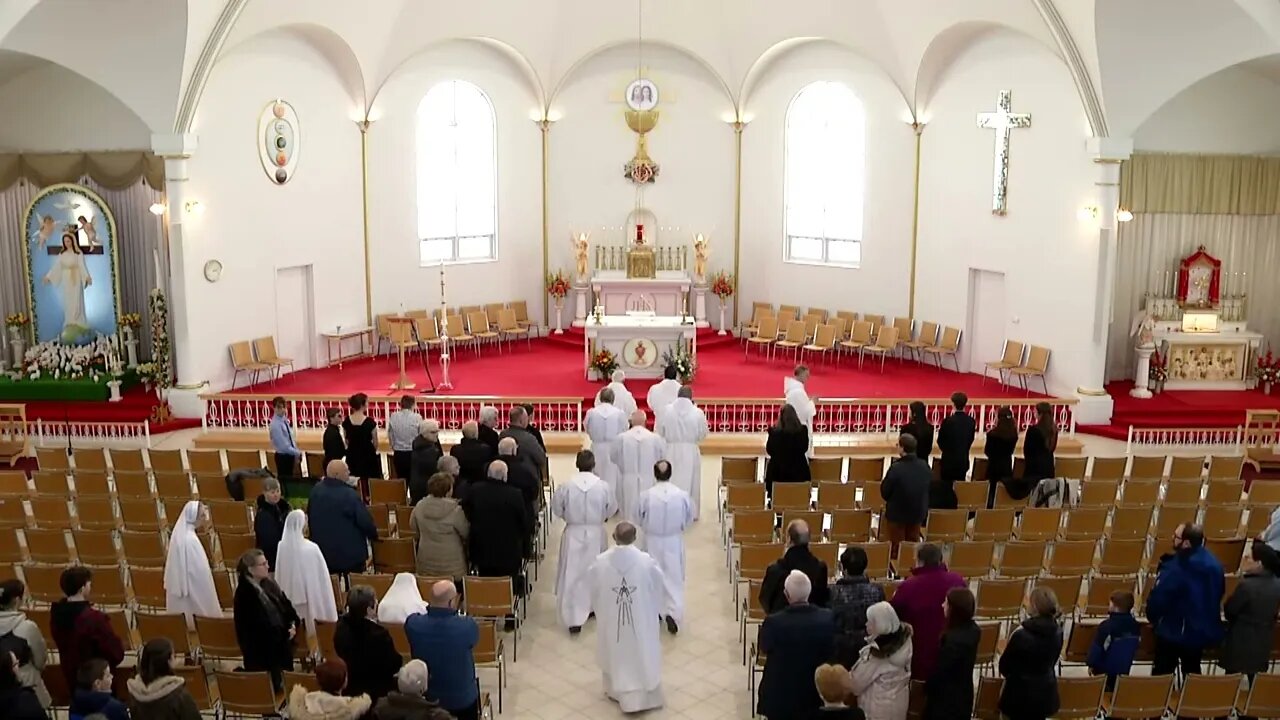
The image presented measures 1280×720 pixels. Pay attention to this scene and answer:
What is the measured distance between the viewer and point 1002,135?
2002 centimetres

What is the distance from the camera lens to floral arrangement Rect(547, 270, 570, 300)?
23.9m

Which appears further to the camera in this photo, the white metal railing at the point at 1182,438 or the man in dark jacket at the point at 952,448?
the white metal railing at the point at 1182,438

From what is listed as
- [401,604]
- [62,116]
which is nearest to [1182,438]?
[401,604]

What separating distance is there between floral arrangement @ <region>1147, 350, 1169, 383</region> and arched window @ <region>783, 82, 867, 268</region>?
5.65 meters

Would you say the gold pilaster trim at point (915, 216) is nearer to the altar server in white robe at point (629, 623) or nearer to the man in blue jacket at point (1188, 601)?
the man in blue jacket at point (1188, 601)

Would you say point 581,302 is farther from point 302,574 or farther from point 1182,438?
point 302,574

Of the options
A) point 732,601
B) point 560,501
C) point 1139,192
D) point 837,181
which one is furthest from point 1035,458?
point 837,181

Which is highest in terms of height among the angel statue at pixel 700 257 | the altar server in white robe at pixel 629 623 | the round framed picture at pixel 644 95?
the round framed picture at pixel 644 95

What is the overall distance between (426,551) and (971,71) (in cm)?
1425

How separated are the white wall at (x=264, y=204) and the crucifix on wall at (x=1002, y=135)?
36.2 ft

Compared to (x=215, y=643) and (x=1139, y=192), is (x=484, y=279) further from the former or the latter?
(x=215, y=643)

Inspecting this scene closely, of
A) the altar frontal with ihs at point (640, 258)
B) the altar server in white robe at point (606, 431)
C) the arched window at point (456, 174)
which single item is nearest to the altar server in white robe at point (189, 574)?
the altar server in white robe at point (606, 431)

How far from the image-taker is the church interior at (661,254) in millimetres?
12828

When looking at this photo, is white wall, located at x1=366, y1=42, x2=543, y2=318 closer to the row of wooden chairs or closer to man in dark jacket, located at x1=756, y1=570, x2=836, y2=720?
the row of wooden chairs
